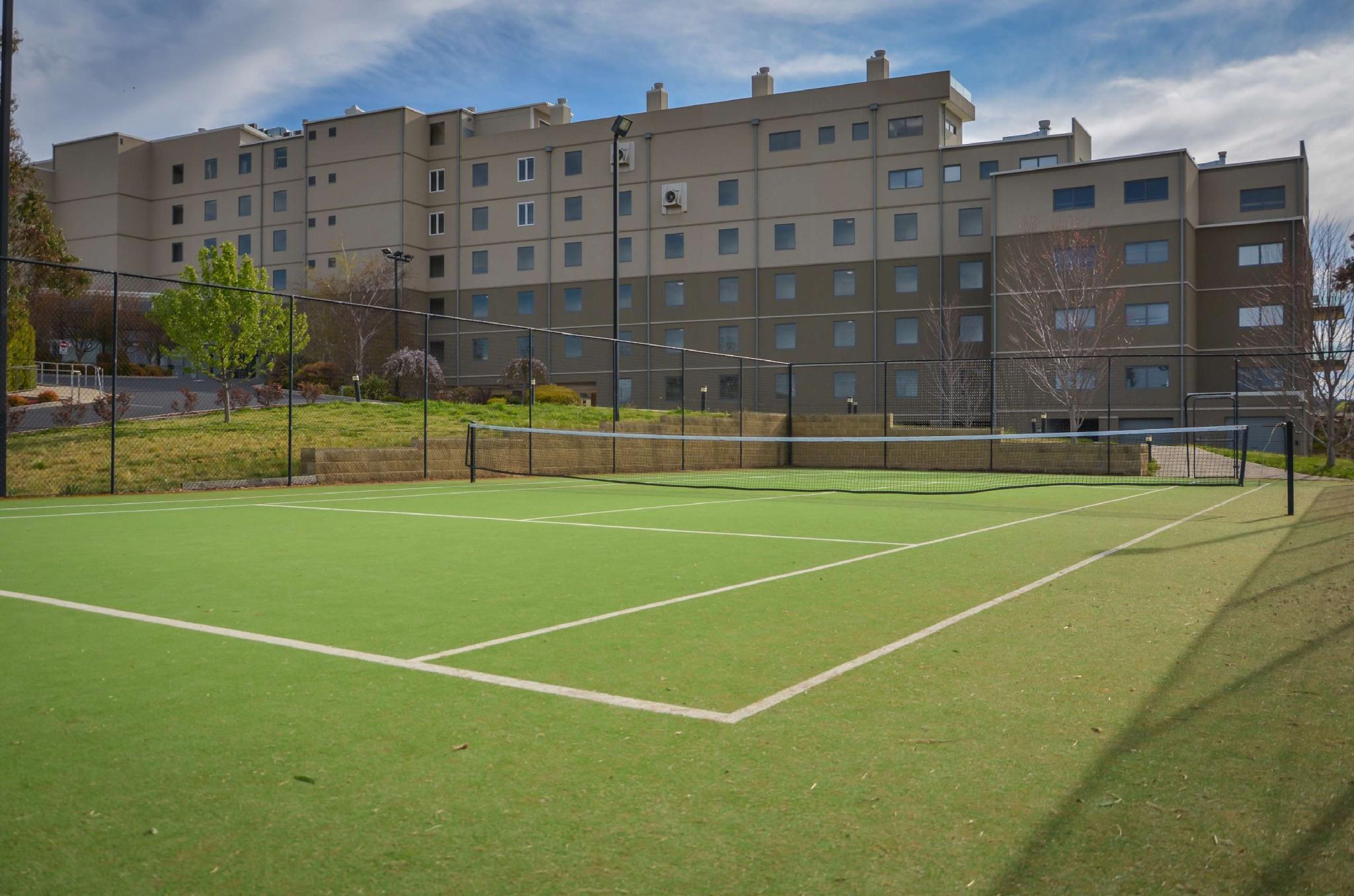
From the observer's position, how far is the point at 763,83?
52312 mm

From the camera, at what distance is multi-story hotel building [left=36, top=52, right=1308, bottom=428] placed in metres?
42.3

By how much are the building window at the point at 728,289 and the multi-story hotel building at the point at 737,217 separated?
4.2 inches

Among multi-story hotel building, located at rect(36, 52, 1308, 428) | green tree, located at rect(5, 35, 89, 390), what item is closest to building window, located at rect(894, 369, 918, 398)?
multi-story hotel building, located at rect(36, 52, 1308, 428)

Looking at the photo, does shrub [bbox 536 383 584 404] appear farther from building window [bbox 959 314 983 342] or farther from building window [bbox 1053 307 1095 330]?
building window [bbox 1053 307 1095 330]

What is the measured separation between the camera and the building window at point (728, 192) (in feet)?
167

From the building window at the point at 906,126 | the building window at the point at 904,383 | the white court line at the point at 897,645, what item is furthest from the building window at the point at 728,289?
the white court line at the point at 897,645

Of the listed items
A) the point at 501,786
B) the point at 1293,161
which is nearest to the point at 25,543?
the point at 501,786

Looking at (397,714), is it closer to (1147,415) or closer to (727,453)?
(727,453)

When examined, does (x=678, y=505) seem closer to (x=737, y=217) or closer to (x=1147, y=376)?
(x=1147, y=376)

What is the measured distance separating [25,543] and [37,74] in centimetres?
2349

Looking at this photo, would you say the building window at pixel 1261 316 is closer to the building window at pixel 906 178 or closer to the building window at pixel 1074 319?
the building window at pixel 1074 319

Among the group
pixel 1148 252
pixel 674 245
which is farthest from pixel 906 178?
pixel 674 245

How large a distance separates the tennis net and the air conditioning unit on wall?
2537 cm

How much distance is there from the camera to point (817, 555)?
801 cm
